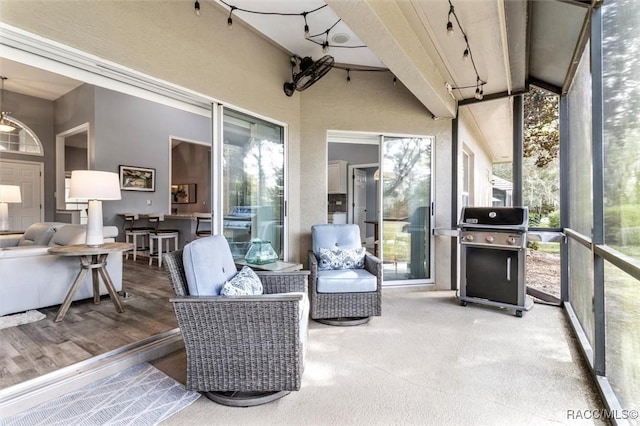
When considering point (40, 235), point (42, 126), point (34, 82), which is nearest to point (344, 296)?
point (40, 235)

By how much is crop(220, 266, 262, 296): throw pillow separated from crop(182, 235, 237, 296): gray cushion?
68 millimetres

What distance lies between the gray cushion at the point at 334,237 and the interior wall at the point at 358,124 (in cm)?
51

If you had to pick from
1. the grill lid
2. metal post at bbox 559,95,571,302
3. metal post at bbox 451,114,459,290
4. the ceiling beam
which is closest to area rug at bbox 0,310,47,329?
the ceiling beam

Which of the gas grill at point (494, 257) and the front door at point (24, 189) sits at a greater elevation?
the front door at point (24, 189)

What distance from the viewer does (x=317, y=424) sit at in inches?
65.2

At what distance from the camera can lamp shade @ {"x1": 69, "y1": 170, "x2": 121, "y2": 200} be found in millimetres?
3023

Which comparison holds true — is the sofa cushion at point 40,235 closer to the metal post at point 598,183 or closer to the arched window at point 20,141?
the arched window at point 20,141

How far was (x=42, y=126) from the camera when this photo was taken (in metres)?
6.87

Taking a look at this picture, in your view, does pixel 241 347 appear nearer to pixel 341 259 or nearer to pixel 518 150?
pixel 341 259

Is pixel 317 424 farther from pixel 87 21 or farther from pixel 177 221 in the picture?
pixel 177 221

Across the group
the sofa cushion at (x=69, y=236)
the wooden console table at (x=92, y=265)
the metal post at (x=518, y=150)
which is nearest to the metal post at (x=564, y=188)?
the metal post at (x=518, y=150)

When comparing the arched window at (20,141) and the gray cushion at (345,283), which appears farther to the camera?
the arched window at (20,141)

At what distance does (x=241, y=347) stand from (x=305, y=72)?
3.07m

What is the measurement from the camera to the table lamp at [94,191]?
9.93ft
